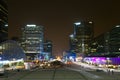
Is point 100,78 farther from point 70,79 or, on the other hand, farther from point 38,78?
point 38,78

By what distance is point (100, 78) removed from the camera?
66188 millimetres

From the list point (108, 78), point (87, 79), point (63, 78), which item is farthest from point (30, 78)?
point (108, 78)

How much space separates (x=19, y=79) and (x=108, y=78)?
1704 centimetres

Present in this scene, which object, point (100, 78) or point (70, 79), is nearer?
point (70, 79)

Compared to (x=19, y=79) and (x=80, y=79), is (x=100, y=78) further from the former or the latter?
(x=19, y=79)

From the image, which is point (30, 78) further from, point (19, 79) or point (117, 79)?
point (117, 79)

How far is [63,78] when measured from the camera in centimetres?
6325

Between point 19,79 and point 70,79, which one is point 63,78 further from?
point 19,79

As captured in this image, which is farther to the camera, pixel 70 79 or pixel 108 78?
pixel 108 78

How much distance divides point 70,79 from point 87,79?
3224 millimetres

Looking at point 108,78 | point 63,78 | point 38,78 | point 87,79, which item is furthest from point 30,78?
point 108,78

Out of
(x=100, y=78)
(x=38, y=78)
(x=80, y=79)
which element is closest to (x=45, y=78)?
(x=38, y=78)

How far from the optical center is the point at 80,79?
205 ft

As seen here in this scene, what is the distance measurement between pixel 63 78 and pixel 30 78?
6.32 m
